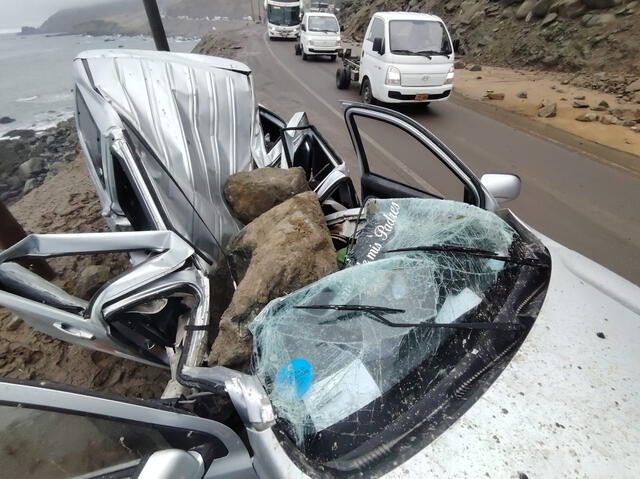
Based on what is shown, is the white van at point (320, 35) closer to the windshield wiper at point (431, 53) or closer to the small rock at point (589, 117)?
the windshield wiper at point (431, 53)

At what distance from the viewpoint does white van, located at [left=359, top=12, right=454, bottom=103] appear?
733 cm

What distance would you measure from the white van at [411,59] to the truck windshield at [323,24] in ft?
27.0

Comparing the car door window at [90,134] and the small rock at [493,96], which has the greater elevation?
the car door window at [90,134]

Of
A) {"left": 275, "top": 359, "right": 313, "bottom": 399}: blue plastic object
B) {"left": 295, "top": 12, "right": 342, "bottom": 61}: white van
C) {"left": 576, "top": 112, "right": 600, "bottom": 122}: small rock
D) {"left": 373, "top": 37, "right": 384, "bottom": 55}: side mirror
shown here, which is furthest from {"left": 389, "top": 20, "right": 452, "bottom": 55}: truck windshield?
{"left": 295, "top": 12, "right": 342, "bottom": 61}: white van

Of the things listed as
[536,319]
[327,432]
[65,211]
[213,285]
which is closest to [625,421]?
[536,319]

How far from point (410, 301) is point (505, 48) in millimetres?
14700

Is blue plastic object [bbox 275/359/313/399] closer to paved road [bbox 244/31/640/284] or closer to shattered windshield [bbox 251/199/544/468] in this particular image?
shattered windshield [bbox 251/199/544/468]

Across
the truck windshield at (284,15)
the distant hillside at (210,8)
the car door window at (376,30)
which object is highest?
the distant hillside at (210,8)

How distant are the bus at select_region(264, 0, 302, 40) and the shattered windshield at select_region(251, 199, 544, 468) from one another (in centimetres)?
2558

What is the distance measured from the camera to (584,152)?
6.12 meters

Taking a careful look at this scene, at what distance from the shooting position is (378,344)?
1.37 m

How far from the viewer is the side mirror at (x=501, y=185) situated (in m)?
2.24

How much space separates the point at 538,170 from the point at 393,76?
11.2ft

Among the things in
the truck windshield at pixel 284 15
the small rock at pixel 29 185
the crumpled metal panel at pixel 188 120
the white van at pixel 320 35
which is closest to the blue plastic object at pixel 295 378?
the crumpled metal panel at pixel 188 120
